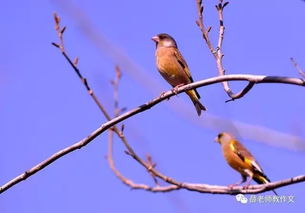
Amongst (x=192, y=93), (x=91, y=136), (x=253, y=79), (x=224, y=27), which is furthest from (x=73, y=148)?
(x=192, y=93)

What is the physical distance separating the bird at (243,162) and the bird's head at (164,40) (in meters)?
2.68

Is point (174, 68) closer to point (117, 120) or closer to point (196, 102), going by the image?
point (196, 102)

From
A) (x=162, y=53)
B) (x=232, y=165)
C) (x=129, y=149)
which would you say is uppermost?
(x=162, y=53)

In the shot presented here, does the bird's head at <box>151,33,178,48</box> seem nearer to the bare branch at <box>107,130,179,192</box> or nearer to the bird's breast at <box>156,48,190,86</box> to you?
the bird's breast at <box>156,48,190,86</box>

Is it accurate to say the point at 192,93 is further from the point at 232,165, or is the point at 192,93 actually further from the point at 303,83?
the point at 303,83

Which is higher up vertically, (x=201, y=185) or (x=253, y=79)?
(x=253, y=79)

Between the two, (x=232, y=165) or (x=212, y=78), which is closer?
(x=212, y=78)

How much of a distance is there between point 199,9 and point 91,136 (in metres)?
1.38

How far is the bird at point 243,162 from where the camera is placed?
5.13 metres

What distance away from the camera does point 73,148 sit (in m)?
3.93

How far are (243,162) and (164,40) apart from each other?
3286mm

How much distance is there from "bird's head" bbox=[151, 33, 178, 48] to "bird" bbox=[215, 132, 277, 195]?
268cm

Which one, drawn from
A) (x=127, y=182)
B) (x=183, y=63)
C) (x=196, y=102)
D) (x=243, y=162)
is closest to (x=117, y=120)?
(x=127, y=182)

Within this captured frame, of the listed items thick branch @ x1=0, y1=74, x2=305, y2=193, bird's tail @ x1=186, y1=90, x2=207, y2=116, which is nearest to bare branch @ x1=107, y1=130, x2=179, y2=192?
thick branch @ x1=0, y1=74, x2=305, y2=193
